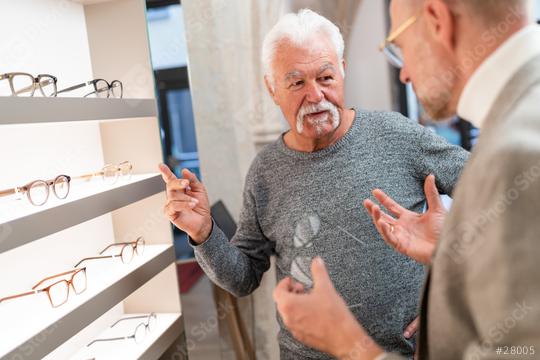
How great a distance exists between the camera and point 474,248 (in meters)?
0.70

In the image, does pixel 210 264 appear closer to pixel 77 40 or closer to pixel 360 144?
pixel 360 144

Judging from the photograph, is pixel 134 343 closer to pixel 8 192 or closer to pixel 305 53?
pixel 8 192

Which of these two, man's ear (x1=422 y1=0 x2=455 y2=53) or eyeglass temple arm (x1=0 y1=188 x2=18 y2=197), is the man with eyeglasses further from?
eyeglass temple arm (x1=0 y1=188 x2=18 y2=197)

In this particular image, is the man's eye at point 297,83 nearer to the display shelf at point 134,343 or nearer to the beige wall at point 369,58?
the display shelf at point 134,343

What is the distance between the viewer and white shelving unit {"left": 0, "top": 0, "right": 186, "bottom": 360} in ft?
3.63

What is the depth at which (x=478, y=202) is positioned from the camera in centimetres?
71

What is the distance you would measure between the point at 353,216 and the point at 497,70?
0.79m

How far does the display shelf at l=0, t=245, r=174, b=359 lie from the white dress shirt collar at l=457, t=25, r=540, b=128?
41.7 inches

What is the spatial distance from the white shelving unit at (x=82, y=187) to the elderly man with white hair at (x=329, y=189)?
9.9 inches

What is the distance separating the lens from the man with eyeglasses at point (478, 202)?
0.64m

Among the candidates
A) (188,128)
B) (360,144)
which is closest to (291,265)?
(360,144)

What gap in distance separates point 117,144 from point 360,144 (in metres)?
Answer: 0.92

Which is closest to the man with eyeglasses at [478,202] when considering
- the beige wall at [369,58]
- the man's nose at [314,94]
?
the man's nose at [314,94]

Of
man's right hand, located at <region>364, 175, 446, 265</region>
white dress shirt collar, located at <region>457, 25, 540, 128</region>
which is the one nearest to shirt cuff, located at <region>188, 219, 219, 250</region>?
man's right hand, located at <region>364, 175, 446, 265</region>
